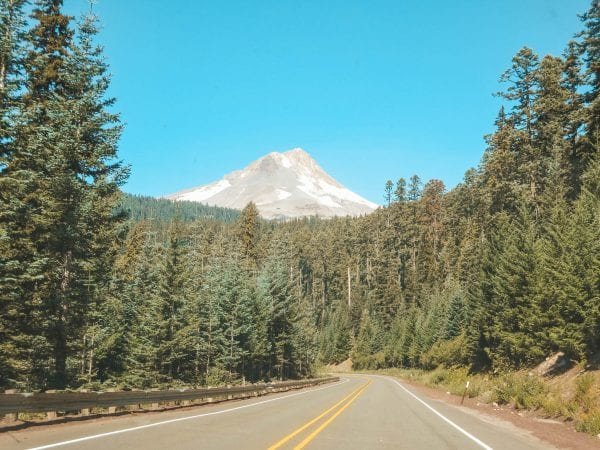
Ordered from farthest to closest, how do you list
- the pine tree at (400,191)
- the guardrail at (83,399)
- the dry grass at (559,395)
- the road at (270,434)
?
the pine tree at (400,191) < the dry grass at (559,395) < the guardrail at (83,399) < the road at (270,434)

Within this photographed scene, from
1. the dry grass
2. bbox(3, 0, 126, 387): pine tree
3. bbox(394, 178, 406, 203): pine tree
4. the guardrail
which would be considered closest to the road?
the guardrail

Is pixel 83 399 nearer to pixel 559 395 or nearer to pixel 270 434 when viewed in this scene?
pixel 270 434

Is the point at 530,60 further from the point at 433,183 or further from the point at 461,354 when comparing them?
the point at 433,183

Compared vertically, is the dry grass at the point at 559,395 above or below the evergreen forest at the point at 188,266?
below

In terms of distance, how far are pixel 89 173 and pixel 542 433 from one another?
753 inches

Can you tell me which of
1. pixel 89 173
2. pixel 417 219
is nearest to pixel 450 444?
pixel 89 173

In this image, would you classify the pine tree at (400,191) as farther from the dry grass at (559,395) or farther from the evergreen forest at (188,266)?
the dry grass at (559,395)

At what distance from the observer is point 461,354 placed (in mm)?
44750

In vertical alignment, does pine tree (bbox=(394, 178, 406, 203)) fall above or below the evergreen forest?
above

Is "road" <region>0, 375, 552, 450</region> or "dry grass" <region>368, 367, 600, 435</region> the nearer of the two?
"road" <region>0, 375, 552, 450</region>

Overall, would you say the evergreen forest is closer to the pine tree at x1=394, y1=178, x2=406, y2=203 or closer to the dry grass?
the dry grass

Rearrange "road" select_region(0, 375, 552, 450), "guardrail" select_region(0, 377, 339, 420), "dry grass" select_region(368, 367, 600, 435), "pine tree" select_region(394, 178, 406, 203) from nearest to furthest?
"road" select_region(0, 375, 552, 450), "guardrail" select_region(0, 377, 339, 420), "dry grass" select_region(368, 367, 600, 435), "pine tree" select_region(394, 178, 406, 203)

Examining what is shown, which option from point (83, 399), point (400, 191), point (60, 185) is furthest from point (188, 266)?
point (400, 191)

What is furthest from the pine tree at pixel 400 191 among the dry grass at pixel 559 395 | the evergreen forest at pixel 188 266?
the dry grass at pixel 559 395
